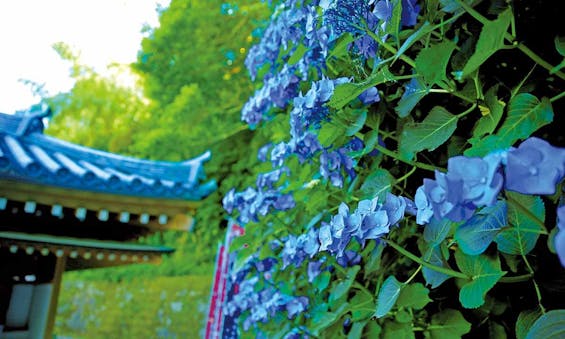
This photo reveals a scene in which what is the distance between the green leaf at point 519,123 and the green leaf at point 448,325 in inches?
16.1

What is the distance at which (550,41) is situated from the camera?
876 millimetres

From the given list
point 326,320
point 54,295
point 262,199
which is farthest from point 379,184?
point 54,295

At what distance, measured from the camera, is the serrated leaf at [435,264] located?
71 cm

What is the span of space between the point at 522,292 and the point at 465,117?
37 centimetres

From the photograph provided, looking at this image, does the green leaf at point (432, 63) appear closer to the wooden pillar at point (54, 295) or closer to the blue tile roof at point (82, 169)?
the blue tile roof at point (82, 169)

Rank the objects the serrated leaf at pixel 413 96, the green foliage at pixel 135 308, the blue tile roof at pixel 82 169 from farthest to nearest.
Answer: the green foliage at pixel 135 308 < the blue tile roof at pixel 82 169 < the serrated leaf at pixel 413 96

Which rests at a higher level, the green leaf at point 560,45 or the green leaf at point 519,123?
the green leaf at point 560,45

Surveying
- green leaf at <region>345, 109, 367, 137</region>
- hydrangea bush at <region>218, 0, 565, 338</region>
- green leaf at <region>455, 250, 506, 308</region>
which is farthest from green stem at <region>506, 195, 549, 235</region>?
green leaf at <region>345, 109, 367, 137</region>

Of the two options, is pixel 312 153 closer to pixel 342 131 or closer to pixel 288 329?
pixel 342 131

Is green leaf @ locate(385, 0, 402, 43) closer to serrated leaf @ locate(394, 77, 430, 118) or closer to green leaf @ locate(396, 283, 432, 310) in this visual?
serrated leaf @ locate(394, 77, 430, 118)

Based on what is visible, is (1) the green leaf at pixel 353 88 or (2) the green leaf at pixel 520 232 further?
(1) the green leaf at pixel 353 88

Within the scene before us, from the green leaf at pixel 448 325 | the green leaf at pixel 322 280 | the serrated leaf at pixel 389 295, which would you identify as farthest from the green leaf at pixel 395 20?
the green leaf at pixel 322 280

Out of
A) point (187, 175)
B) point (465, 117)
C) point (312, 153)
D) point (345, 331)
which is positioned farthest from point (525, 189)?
point (187, 175)

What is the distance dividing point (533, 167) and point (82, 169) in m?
3.07
